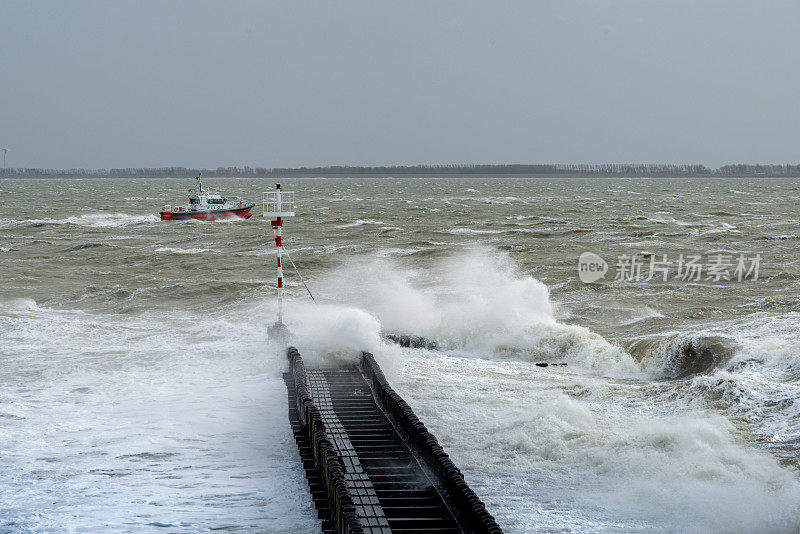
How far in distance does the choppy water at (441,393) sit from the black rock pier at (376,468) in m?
0.45

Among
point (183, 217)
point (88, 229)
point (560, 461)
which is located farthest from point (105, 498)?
point (183, 217)

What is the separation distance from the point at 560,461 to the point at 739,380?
474cm

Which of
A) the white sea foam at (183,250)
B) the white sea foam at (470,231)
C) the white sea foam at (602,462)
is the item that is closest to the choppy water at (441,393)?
the white sea foam at (602,462)

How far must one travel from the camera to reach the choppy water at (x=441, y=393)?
8.68 metres

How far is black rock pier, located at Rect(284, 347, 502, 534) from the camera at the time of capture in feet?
24.9

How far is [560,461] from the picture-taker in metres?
9.84

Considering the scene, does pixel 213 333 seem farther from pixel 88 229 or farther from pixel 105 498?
pixel 88 229

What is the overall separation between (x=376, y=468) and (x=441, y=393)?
4.35 metres

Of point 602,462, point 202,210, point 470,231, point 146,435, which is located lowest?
point 470,231

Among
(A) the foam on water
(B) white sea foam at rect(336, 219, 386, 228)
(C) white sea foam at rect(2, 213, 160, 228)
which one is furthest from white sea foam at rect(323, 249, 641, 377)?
(C) white sea foam at rect(2, 213, 160, 228)

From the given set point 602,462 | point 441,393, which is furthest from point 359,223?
point 602,462

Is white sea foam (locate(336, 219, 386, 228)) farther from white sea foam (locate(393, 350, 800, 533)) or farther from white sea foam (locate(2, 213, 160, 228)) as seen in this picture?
white sea foam (locate(393, 350, 800, 533))

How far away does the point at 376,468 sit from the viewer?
899 cm

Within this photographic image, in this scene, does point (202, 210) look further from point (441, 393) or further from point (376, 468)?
point (376, 468)
